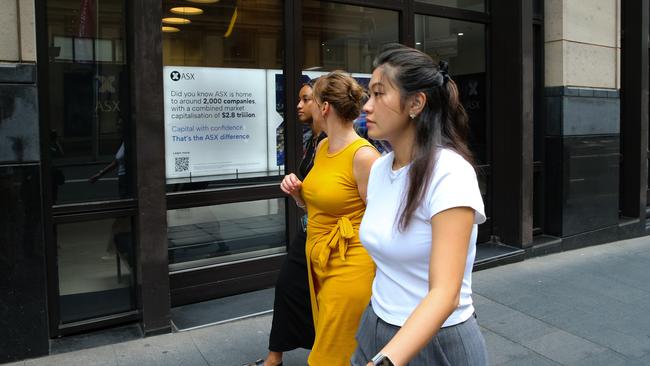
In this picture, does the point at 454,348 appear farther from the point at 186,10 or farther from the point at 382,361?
the point at 186,10

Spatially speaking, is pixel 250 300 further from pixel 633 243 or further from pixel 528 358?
pixel 633 243

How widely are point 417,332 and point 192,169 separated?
4.00 metres

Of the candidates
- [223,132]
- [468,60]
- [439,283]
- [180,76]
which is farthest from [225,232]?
[439,283]

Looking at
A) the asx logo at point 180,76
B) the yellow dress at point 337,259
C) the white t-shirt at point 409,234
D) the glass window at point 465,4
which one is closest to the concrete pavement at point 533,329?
the yellow dress at point 337,259

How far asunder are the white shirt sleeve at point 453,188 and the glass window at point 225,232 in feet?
12.7

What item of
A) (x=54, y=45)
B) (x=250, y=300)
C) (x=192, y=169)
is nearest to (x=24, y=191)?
(x=54, y=45)

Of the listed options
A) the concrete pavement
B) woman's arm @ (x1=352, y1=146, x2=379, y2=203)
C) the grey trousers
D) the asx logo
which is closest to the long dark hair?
the grey trousers

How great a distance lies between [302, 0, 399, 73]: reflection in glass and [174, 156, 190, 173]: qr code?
157 cm

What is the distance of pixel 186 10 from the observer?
5.37m

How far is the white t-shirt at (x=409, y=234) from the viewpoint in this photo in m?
1.81

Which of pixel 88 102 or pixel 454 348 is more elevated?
pixel 88 102

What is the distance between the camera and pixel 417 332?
1.67 metres

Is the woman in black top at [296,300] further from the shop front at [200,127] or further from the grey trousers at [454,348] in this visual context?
the grey trousers at [454,348]

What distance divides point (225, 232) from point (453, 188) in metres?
4.10
